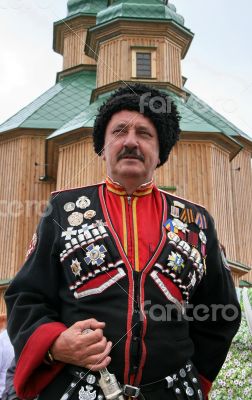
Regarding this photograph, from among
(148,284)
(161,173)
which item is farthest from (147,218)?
(161,173)

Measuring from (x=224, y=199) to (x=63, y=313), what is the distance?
49.7ft

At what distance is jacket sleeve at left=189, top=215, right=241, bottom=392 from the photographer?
2.99m

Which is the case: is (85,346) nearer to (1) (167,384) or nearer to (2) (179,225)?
(1) (167,384)

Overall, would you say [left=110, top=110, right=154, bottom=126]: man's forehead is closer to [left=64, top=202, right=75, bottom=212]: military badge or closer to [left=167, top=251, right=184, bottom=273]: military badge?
[left=64, top=202, right=75, bottom=212]: military badge

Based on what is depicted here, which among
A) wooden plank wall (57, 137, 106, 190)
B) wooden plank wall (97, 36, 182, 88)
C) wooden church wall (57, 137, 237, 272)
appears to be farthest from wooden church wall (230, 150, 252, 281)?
wooden plank wall (57, 137, 106, 190)

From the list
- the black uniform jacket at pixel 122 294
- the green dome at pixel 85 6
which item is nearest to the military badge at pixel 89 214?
the black uniform jacket at pixel 122 294

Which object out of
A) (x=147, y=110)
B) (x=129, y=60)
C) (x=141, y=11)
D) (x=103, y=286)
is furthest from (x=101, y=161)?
(x=103, y=286)

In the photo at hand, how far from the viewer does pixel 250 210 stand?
2102 cm

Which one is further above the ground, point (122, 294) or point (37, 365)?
point (122, 294)

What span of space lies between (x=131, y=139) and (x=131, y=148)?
5cm

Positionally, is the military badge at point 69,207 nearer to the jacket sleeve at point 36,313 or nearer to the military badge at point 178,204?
the jacket sleeve at point 36,313

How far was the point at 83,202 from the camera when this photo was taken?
303 cm

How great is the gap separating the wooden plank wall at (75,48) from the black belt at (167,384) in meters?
25.6

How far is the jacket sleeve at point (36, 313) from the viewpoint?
100 inches
